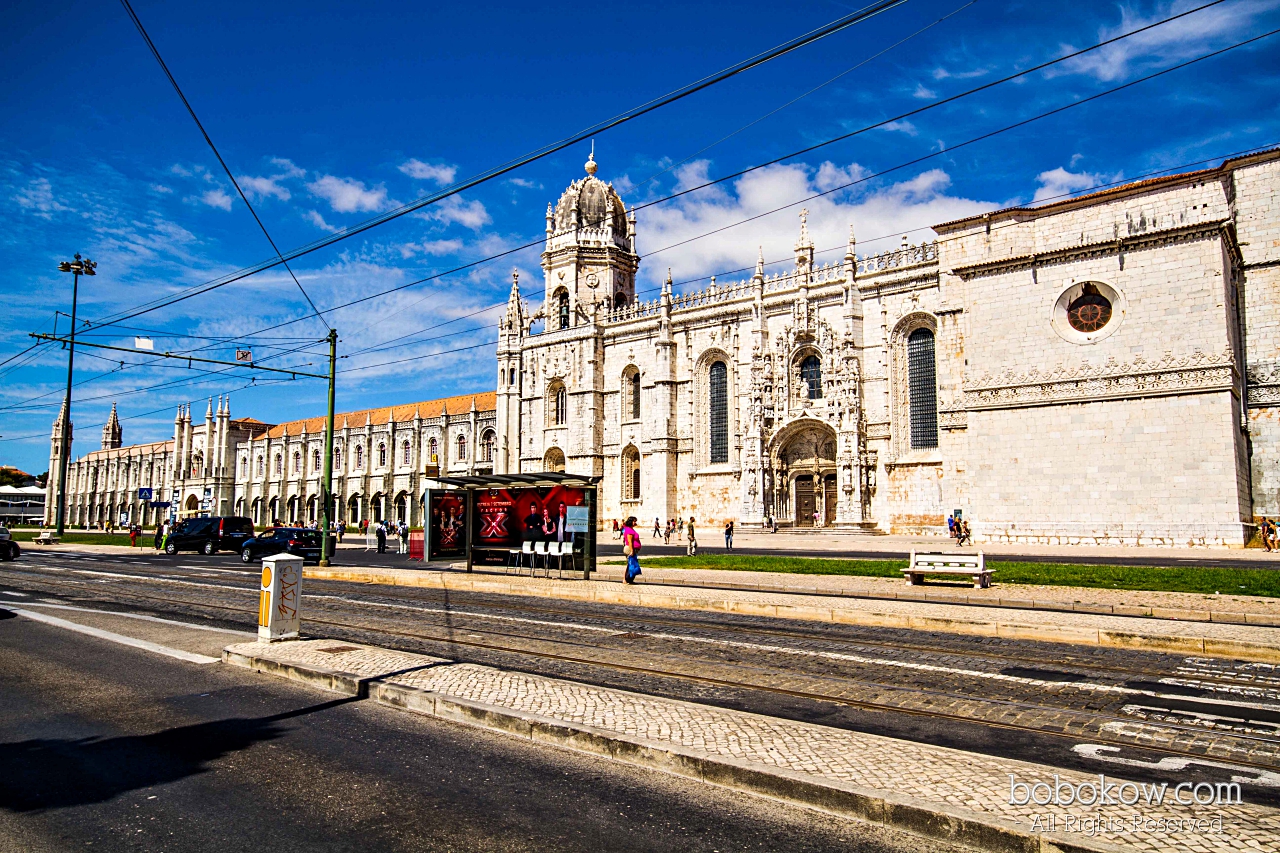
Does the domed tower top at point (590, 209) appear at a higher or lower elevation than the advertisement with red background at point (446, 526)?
higher

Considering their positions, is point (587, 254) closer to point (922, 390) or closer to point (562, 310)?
point (562, 310)

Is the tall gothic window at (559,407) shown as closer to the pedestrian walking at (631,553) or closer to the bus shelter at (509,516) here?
the bus shelter at (509,516)

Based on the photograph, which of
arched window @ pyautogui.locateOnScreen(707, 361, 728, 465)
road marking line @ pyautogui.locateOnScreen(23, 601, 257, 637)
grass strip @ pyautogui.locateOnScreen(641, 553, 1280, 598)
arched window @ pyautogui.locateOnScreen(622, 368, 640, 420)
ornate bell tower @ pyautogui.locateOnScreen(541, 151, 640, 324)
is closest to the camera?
road marking line @ pyautogui.locateOnScreen(23, 601, 257, 637)

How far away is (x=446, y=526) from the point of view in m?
23.6

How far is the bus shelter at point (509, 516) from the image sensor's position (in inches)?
809

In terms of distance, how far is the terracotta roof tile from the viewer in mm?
67938

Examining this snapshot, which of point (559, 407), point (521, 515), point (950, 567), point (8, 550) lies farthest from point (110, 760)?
point (559, 407)

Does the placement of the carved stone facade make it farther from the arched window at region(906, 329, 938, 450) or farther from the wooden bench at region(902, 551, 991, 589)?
the wooden bench at region(902, 551, 991, 589)

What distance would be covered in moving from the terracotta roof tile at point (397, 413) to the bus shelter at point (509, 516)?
38883mm

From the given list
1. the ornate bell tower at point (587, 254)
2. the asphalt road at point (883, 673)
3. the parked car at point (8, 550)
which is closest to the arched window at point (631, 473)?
the ornate bell tower at point (587, 254)

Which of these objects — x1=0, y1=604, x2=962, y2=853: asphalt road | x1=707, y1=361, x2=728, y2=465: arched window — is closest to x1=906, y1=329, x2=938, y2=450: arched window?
x1=707, y1=361, x2=728, y2=465: arched window

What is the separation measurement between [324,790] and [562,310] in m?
50.4

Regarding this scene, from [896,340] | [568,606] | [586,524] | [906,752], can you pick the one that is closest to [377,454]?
[896,340]

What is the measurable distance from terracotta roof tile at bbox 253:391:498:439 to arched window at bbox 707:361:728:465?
2194 cm
